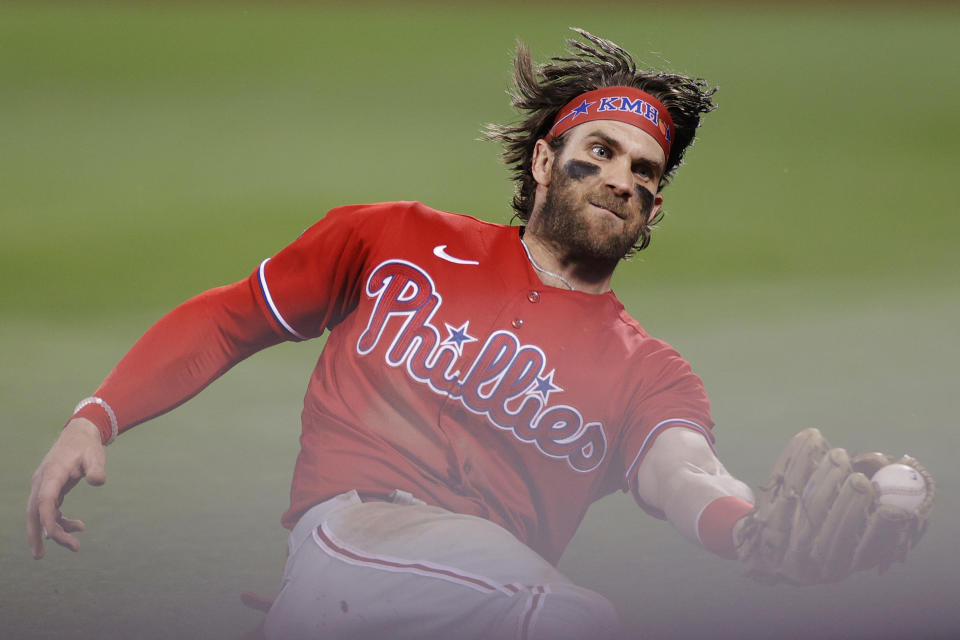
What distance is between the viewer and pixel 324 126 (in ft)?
6.93

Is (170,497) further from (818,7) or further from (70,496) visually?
(818,7)

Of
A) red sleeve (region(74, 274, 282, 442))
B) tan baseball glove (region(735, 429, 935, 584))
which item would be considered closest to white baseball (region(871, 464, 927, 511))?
tan baseball glove (region(735, 429, 935, 584))

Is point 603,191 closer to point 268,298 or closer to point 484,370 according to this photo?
point 484,370

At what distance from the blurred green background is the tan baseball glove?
0.73 feet

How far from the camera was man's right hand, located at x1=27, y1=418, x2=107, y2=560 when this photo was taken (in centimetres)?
132

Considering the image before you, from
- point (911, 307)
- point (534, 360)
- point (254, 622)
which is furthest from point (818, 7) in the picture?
point (254, 622)

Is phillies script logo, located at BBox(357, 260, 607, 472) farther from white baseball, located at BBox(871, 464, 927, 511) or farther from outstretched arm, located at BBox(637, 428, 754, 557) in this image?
white baseball, located at BBox(871, 464, 927, 511)

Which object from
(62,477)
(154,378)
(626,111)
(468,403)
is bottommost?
(62,477)

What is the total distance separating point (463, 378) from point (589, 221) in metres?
0.28

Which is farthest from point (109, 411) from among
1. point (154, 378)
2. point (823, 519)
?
point (823, 519)

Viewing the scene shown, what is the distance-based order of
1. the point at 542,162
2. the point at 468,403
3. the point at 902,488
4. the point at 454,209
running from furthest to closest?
the point at 454,209 → the point at 542,162 → the point at 468,403 → the point at 902,488

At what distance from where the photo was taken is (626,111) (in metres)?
1.49

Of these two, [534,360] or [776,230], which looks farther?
[776,230]

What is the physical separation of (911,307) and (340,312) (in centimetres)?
111
